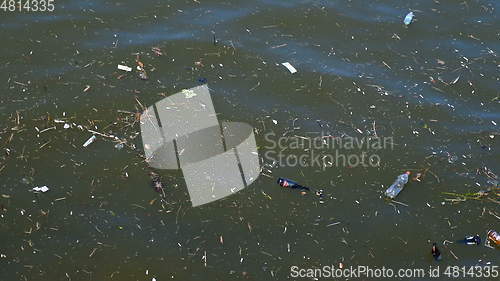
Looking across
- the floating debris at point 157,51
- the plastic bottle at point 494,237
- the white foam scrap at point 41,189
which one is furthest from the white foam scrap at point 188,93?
the plastic bottle at point 494,237

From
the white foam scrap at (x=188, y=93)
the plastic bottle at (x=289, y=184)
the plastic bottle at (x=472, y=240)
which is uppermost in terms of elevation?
the white foam scrap at (x=188, y=93)

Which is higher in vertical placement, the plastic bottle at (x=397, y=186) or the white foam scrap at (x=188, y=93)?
the white foam scrap at (x=188, y=93)

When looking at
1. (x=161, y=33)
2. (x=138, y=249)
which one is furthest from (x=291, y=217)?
(x=161, y=33)

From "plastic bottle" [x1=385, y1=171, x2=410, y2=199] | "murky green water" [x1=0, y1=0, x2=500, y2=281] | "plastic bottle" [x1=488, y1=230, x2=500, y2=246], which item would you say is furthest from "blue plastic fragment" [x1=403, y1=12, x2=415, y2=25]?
"plastic bottle" [x1=488, y1=230, x2=500, y2=246]

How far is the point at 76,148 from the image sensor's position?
5539 millimetres

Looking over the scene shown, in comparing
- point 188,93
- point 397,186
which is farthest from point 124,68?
point 397,186

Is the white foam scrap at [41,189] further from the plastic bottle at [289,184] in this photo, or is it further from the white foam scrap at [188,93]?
the plastic bottle at [289,184]

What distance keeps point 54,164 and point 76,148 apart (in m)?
0.26

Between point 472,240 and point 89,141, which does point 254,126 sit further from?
point 472,240

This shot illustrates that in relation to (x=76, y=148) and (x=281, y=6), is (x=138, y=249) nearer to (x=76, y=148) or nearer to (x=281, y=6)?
(x=76, y=148)

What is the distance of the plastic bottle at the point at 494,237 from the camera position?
200 inches

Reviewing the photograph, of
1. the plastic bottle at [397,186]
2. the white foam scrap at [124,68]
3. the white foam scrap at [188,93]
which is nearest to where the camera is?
the plastic bottle at [397,186]

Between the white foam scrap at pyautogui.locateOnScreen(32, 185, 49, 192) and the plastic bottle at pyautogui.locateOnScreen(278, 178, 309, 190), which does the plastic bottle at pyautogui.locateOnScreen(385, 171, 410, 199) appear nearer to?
the plastic bottle at pyautogui.locateOnScreen(278, 178, 309, 190)

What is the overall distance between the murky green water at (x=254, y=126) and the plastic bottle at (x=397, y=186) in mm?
67
